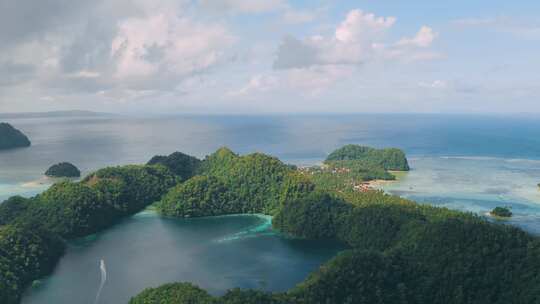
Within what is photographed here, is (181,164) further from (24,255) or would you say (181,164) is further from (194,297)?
(194,297)

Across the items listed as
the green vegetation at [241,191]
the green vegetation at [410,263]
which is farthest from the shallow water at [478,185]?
the green vegetation at [241,191]

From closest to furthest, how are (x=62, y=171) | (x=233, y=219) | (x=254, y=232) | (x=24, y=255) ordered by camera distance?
(x=24, y=255)
(x=254, y=232)
(x=233, y=219)
(x=62, y=171)

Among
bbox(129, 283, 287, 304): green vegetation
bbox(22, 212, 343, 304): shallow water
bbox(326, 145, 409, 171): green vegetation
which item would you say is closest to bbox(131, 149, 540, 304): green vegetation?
bbox(129, 283, 287, 304): green vegetation

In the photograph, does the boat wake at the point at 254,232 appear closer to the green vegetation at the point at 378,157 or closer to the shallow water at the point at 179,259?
the shallow water at the point at 179,259

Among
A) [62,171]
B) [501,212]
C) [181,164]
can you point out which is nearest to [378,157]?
[501,212]

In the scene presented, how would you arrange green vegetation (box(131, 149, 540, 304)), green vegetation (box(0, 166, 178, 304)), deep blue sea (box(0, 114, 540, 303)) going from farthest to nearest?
deep blue sea (box(0, 114, 540, 303)), green vegetation (box(0, 166, 178, 304)), green vegetation (box(131, 149, 540, 304))

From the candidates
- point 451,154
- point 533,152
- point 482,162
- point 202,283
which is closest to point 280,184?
point 202,283

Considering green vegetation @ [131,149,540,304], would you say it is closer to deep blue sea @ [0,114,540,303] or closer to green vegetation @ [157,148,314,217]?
deep blue sea @ [0,114,540,303]

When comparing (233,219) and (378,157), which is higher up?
(378,157)
